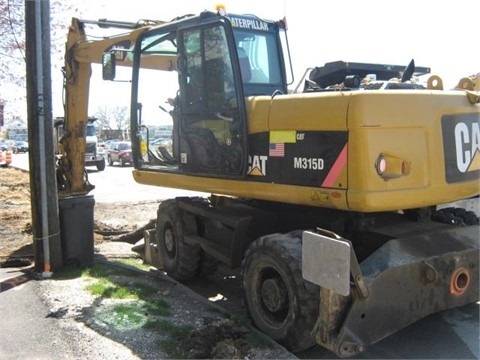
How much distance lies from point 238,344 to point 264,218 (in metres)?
1.54

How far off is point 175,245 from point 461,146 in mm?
3719

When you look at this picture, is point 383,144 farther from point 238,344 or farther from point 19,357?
point 19,357

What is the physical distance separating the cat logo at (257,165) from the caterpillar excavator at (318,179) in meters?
0.01

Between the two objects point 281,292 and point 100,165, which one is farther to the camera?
point 100,165

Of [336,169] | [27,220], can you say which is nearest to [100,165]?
[27,220]

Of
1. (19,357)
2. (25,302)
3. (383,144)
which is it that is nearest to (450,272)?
(383,144)

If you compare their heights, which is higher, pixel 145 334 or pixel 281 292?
pixel 281 292

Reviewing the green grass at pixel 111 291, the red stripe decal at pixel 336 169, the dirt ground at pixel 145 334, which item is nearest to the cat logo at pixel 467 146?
the red stripe decal at pixel 336 169

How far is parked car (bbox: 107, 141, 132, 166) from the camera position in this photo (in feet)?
118

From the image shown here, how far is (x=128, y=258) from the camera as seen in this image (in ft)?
26.5

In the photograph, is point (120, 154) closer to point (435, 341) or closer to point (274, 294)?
point (274, 294)

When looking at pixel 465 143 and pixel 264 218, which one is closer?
pixel 465 143

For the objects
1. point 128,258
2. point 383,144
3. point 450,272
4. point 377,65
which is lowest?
point 128,258

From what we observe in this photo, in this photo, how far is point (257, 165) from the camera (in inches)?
200
